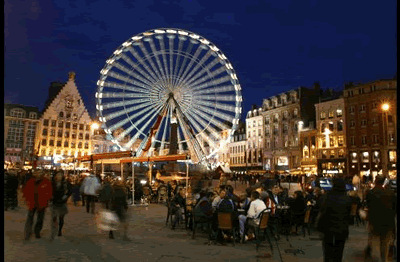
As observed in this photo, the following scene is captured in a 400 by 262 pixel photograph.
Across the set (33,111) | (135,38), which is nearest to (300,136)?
(135,38)

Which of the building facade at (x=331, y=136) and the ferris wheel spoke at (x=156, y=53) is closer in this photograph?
the ferris wheel spoke at (x=156, y=53)

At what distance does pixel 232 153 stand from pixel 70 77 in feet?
161

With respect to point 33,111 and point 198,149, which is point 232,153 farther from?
point 198,149

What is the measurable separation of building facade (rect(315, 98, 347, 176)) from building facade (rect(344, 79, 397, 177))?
1220 millimetres

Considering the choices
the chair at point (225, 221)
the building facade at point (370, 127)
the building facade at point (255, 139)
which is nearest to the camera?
the chair at point (225, 221)

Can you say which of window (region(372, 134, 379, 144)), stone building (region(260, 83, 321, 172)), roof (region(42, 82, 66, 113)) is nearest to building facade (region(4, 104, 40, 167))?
roof (region(42, 82, 66, 113))

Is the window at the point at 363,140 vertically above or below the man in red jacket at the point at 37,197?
above

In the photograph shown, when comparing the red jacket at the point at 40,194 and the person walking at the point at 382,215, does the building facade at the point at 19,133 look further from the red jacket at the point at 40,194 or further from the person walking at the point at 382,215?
the person walking at the point at 382,215

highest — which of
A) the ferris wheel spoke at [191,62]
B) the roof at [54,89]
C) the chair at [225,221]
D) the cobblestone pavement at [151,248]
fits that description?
the roof at [54,89]

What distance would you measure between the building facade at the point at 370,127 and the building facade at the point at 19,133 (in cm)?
7298

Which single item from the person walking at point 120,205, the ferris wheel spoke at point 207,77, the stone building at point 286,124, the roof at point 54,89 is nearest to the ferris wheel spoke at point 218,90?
the ferris wheel spoke at point 207,77

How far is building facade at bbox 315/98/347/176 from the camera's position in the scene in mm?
69562

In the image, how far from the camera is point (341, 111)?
2776 inches

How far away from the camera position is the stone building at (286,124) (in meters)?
81.4
